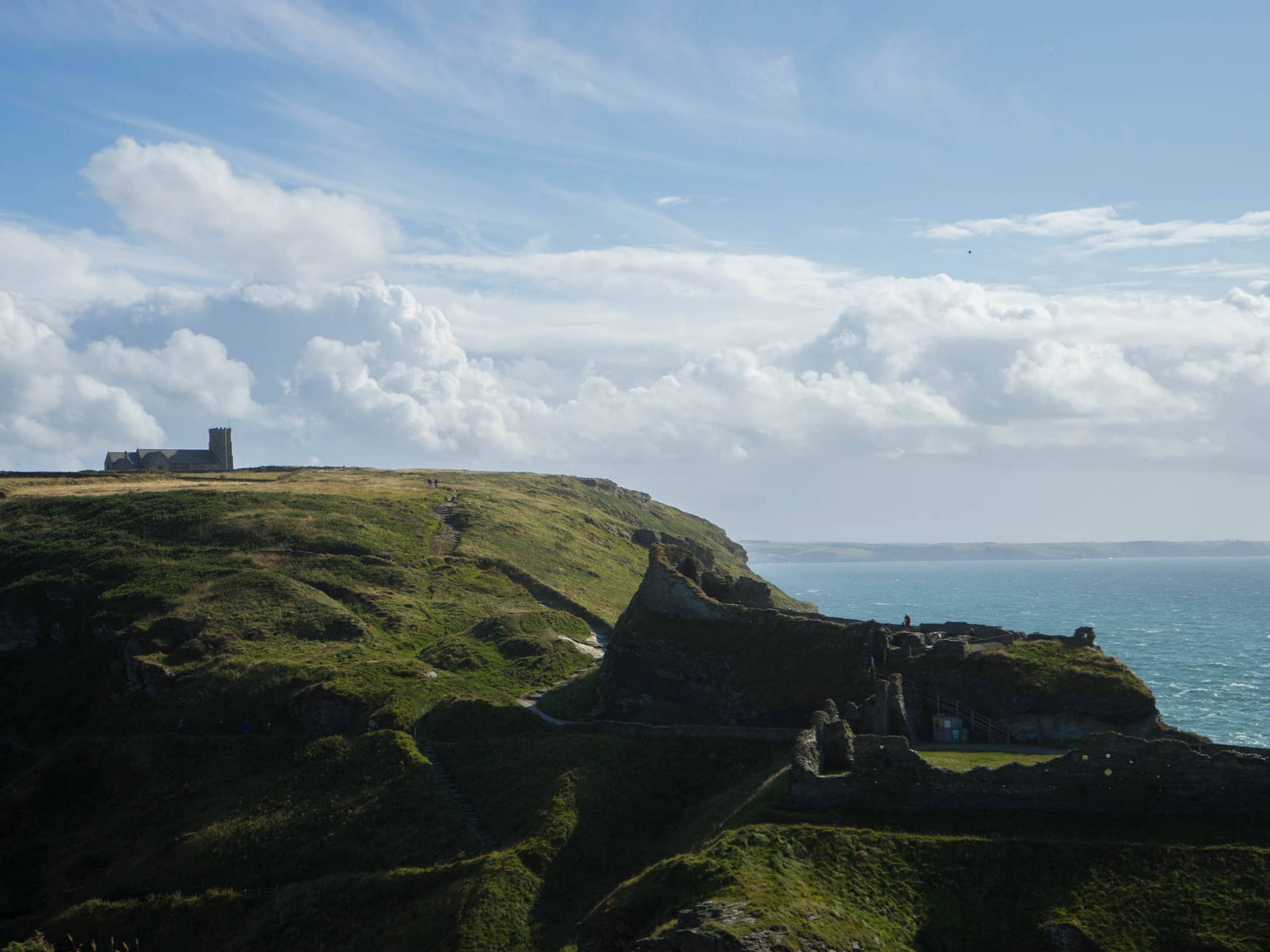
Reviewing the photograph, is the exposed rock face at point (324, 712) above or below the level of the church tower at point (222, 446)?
below

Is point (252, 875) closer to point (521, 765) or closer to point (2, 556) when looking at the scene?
point (521, 765)

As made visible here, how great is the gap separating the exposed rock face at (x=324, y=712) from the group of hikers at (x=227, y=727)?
1.30 m

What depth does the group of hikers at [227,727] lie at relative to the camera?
60625 millimetres

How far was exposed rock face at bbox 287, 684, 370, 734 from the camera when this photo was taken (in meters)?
59.7

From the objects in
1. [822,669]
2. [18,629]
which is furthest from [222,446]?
[822,669]

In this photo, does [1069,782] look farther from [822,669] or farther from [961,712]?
[822,669]

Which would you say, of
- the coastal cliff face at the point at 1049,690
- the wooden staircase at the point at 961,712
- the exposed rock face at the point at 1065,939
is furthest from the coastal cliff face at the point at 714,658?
the exposed rock face at the point at 1065,939

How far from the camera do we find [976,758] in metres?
40.1

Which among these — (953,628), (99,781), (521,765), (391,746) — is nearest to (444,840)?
(521,765)

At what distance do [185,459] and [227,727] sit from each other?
108 metres

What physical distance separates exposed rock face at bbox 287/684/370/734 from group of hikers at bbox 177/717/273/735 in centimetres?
130

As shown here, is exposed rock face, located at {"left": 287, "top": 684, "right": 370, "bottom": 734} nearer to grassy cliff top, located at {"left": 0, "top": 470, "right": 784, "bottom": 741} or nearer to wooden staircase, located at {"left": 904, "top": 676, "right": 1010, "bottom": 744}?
grassy cliff top, located at {"left": 0, "top": 470, "right": 784, "bottom": 741}

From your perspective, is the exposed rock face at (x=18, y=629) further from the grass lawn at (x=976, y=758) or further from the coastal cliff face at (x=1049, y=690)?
the grass lawn at (x=976, y=758)

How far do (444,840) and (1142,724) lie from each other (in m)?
29.2
